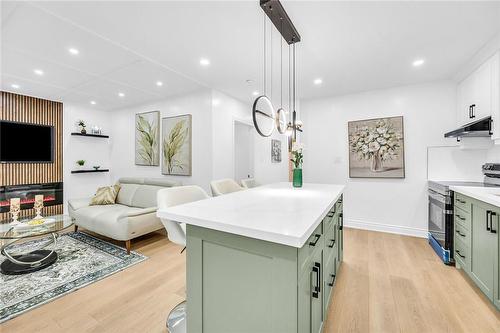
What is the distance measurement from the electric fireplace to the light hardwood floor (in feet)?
10.9

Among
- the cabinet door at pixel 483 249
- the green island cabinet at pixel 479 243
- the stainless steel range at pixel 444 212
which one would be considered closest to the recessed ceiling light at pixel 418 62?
the stainless steel range at pixel 444 212

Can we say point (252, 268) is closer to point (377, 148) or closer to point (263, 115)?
point (263, 115)

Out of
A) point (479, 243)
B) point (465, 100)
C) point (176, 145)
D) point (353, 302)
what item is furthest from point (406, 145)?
point (176, 145)

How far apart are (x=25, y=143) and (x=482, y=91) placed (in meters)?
7.22

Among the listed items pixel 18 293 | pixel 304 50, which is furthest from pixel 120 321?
pixel 304 50

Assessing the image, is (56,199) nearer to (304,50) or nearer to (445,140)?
(304,50)

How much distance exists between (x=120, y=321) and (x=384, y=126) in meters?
4.29

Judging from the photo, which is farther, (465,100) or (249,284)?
(465,100)

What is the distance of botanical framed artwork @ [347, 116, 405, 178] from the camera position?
365cm

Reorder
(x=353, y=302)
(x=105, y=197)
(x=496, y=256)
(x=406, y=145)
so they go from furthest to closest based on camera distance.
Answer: (x=105, y=197), (x=406, y=145), (x=353, y=302), (x=496, y=256)

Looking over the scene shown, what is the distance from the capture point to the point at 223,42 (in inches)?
93.0

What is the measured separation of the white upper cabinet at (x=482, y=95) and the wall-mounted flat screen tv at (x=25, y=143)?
23.1 ft

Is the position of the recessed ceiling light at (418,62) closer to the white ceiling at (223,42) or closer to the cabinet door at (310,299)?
the white ceiling at (223,42)

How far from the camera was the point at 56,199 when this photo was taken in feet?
14.9
